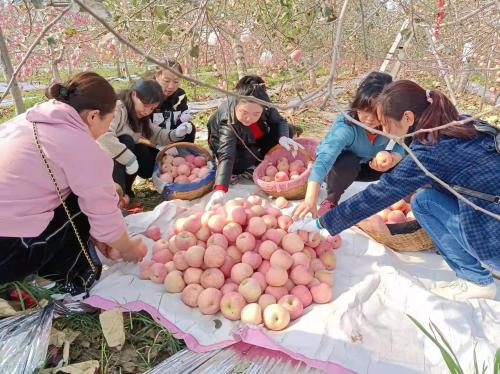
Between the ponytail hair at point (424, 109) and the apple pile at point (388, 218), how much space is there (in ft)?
2.21

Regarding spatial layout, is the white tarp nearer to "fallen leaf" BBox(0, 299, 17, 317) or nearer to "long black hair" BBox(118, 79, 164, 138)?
"fallen leaf" BBox(0, 299, 17, 317)

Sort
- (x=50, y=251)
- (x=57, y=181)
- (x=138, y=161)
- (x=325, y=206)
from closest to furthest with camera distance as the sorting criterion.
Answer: (x=57, y=181), (x=50, y=251), (x=325, y=206), (x=138, y=161)

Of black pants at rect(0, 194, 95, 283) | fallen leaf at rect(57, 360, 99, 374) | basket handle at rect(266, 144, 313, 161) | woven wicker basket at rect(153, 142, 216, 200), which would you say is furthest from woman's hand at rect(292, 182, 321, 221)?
fallen leaf at rect(57, 360, 99, 374)

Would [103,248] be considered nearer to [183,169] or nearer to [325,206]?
[183,169]

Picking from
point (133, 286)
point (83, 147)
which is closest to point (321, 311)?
point (133, 286)

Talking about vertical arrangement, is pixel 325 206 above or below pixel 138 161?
below

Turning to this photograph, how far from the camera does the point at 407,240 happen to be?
2275 mm

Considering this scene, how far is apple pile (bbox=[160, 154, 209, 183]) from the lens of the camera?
9.82 feet

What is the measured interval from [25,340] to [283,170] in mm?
1887

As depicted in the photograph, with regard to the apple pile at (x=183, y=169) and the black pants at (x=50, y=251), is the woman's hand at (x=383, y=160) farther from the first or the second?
the black pants at (x=50, y=251)

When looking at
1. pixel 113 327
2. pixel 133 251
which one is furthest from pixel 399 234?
pixel 113 327

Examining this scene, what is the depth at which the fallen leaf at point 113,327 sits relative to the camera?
1738 mm

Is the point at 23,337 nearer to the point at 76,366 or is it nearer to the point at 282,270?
the point at 76,366

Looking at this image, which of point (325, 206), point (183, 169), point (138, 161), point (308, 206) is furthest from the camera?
point (138, 161)
